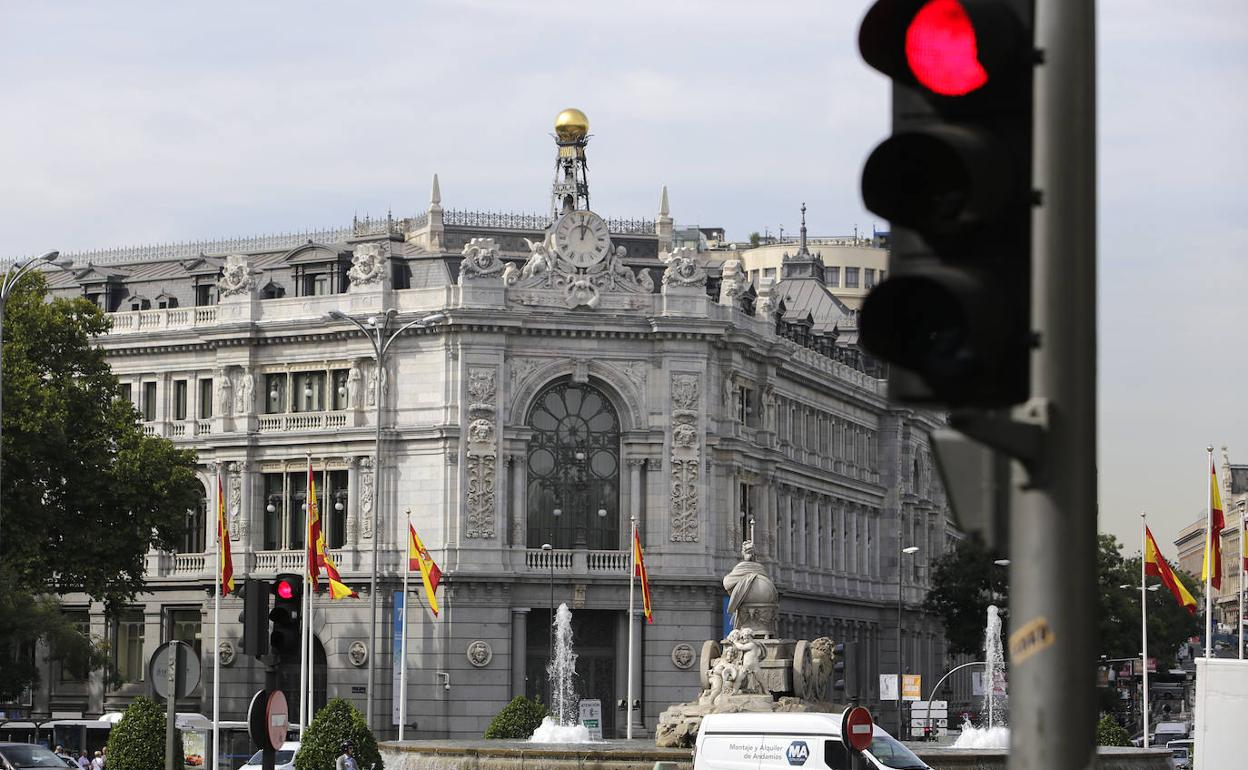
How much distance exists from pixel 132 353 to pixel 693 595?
84.6 feet

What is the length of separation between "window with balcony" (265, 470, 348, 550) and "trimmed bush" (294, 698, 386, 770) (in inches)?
1442

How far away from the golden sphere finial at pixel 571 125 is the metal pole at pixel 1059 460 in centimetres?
8665

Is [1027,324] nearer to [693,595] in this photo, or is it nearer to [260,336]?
[693,595]

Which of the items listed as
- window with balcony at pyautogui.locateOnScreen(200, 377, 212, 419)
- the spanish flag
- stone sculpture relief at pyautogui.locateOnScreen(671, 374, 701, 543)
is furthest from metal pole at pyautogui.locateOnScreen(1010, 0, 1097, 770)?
window with balcony at pyautogui.locateOnScreen(200, 377, 212, 419)

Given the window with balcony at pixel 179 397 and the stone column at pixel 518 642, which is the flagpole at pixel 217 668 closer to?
the window with balcony at pixel 179 397

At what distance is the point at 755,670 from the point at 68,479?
1396 inches

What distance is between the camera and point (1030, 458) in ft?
22.7

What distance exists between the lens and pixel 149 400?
93.6 metres

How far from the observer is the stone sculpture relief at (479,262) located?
85062 mm

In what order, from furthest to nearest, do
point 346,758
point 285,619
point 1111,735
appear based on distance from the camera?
1. point 1111,735
2. point 346,758
3. point 285,619

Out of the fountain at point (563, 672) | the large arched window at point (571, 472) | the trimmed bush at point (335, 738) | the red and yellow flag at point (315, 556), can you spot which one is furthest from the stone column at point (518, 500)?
the trimmed bush at point (335, 738)

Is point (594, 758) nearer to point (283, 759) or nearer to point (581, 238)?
point (283, 759)

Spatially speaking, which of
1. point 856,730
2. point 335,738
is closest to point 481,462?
point 335,738

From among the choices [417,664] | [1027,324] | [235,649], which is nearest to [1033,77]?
[1027,324]
